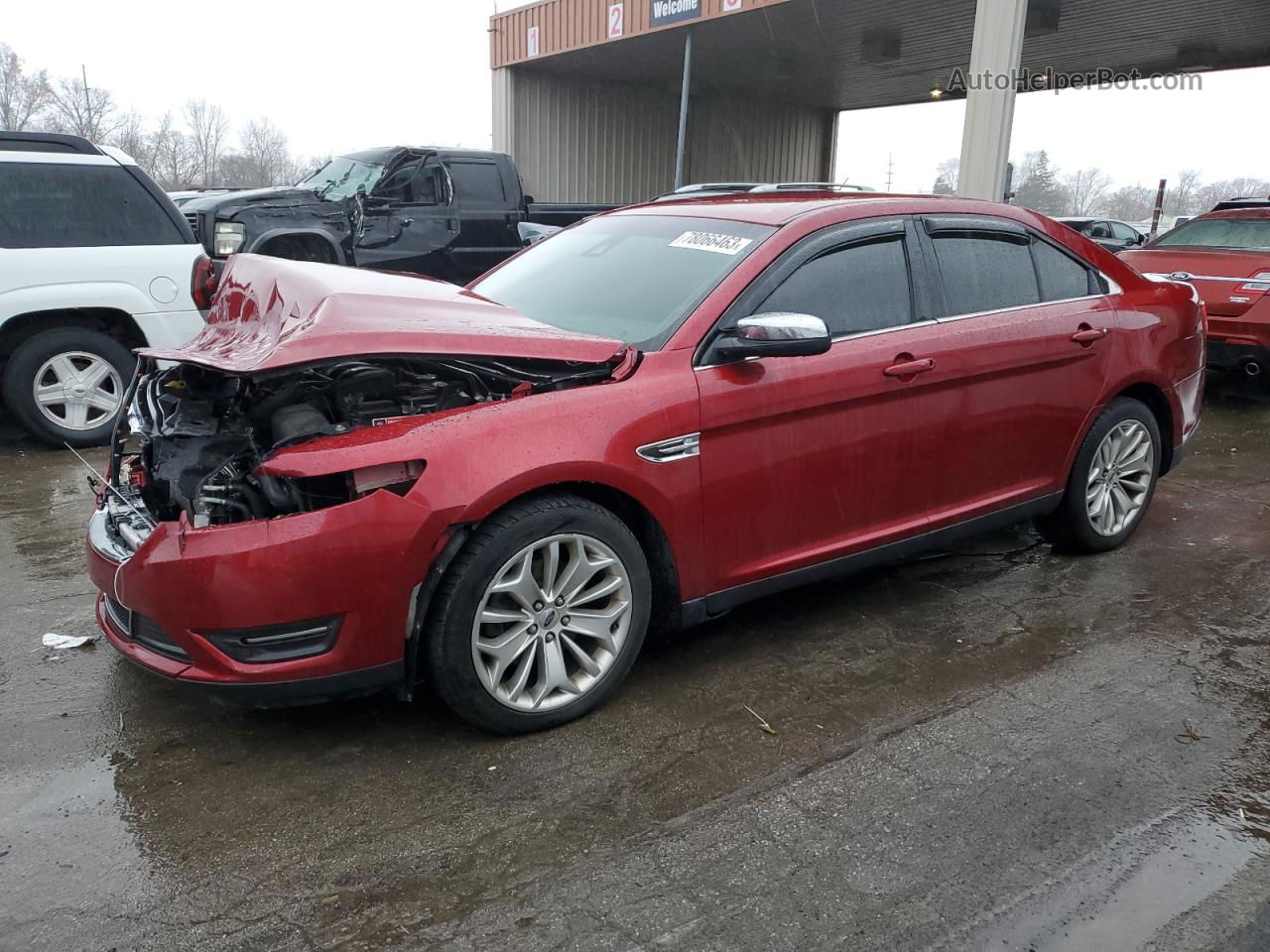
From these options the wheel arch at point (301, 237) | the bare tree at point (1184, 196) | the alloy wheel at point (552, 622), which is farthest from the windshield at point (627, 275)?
the bare tree at point (1184, 196)

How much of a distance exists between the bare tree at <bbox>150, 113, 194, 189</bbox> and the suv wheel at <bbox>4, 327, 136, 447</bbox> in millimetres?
51873

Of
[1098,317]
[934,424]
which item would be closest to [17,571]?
[934,424]

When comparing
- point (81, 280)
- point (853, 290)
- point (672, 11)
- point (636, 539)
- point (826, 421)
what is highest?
point (672, 11)

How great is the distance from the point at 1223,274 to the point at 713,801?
25.6ft

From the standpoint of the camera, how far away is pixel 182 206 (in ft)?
31.5

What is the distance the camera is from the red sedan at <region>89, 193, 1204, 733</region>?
270 centimetres

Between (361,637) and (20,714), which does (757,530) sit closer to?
(361,637)

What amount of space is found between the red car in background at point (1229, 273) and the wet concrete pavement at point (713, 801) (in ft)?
16.0

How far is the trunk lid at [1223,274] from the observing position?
8.02 m

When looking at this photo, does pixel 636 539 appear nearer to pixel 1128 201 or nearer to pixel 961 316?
pixel 961 316

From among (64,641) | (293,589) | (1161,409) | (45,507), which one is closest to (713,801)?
(293,589)

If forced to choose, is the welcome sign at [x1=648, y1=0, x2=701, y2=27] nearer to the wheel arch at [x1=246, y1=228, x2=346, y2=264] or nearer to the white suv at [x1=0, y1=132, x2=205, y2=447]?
the wheel arch at [x1=246, y1=228, x2=346, y2=264]

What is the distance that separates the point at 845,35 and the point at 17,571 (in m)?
14.5

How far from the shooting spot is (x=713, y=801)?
2.72 metres
